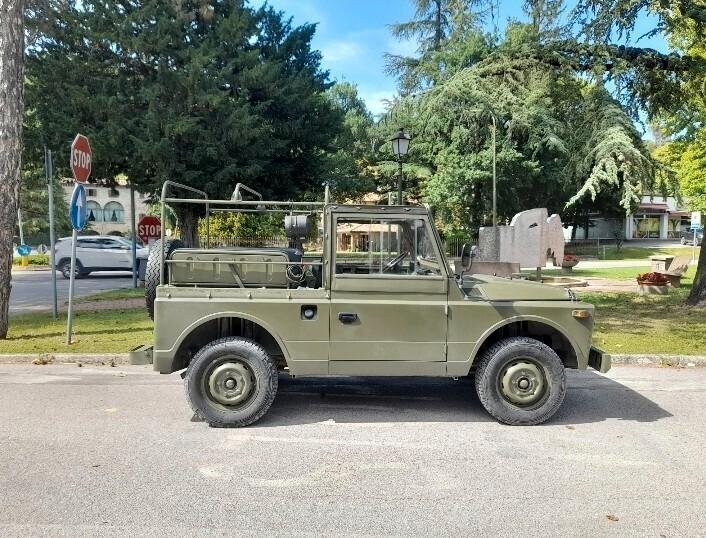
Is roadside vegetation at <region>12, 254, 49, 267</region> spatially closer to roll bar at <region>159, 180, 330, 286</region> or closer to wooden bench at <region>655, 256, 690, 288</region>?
roll bar at <region>159, 180, 330, 286</region>

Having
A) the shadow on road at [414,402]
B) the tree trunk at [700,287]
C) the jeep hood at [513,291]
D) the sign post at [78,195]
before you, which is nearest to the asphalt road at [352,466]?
the shadow on road at [414,402]

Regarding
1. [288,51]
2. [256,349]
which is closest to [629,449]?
[256,349]

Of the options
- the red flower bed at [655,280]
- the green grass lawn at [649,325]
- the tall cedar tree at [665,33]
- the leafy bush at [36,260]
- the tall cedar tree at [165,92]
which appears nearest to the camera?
the green grass lawn at [649,325]

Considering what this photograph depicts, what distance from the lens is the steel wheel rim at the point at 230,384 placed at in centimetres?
483

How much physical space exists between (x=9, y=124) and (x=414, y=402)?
25.2 ft

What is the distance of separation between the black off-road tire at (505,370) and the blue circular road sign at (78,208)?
663cm

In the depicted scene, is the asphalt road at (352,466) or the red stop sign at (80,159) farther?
the red stop sign at (80,159)

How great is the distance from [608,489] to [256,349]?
9.50 ft

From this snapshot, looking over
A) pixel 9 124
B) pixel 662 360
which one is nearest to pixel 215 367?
pixel 662 360

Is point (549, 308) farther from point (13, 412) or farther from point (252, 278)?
point (13, 412)

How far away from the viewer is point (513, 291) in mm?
4969

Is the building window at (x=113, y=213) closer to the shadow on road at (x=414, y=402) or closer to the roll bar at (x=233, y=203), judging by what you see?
the roll bar at (x=233, y=203)

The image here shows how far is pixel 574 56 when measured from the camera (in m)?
11.6

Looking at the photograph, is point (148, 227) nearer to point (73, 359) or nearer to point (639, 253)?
point (73, 359)
